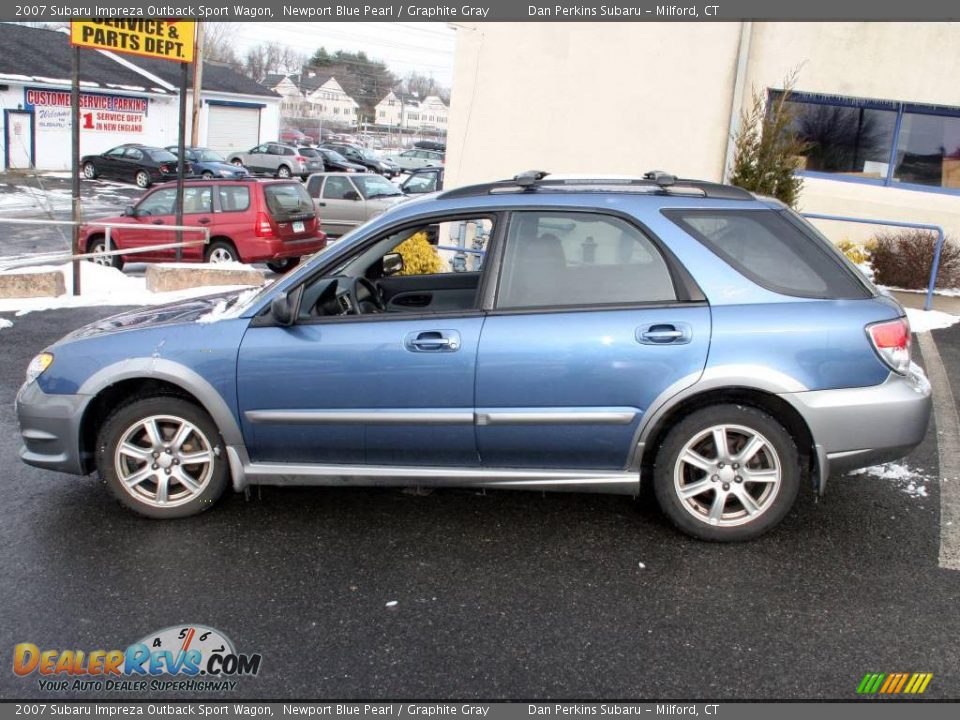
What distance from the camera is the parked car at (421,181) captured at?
24.3 metres

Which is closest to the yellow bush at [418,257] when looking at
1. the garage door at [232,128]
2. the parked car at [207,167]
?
the parked car at [207,167]

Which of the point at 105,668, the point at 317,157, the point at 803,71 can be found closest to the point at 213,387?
the point at 105,668

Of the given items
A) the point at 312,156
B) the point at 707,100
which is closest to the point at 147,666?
the point at 707,100

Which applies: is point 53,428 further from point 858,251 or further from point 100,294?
point 858,251

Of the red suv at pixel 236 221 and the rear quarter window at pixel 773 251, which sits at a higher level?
the rear quarter window at pixel 773 251

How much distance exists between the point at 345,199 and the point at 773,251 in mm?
15983

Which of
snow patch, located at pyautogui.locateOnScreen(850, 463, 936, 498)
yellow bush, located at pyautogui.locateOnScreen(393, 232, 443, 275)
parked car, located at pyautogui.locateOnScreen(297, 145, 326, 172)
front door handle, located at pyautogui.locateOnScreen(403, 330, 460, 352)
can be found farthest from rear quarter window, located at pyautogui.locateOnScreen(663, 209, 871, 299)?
parked car, located at pyautogui.locateOnScreen(297, 145, 326, 172)

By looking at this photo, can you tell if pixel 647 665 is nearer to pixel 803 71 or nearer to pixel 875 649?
pixel 875 649

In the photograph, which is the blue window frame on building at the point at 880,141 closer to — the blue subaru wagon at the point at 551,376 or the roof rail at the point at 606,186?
the roof rail at the point at 606,186

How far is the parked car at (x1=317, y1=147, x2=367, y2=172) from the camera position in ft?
139

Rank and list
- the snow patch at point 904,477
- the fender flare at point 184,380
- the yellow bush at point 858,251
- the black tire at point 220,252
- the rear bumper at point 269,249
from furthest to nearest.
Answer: the black tire at point 220,252, the rear bumper at point 269,249, the yellow bush at point 858,251, the snow patch at point 904,477, the fender flare at point 184,380

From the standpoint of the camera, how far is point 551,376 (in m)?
4.21

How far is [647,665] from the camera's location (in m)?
3.38

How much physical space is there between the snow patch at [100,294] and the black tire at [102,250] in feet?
8.71
